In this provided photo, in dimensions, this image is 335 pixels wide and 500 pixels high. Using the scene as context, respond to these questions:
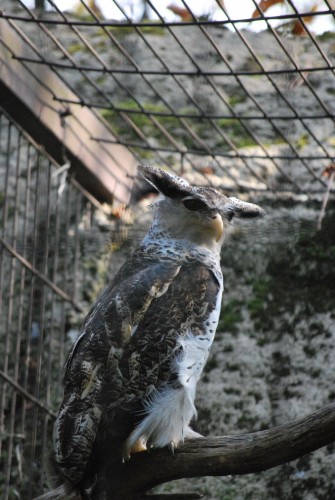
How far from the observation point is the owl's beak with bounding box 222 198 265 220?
4.42m

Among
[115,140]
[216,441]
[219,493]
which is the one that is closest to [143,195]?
[115,140]

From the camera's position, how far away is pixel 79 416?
3.59 metres

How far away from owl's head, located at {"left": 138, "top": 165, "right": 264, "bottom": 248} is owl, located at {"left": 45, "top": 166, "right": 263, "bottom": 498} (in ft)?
0.93

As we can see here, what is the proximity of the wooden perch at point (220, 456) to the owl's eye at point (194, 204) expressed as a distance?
1.28 m

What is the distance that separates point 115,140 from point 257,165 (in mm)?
1151

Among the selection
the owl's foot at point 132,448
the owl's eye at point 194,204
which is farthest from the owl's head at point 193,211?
the owl's foot at point 132,448

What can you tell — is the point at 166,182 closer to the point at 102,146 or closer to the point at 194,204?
the point at 194,204

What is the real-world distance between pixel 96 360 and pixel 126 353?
13cm

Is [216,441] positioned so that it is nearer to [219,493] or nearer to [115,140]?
Answer: [219,493]

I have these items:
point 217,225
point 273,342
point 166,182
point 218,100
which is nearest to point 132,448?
point 217,225

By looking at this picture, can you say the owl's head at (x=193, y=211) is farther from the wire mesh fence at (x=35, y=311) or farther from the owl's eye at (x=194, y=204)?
the wire mesh fence at (x=35, y=311)

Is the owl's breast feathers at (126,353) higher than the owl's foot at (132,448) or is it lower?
higher

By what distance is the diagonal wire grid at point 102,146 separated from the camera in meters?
5.16

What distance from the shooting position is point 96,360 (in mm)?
3719
